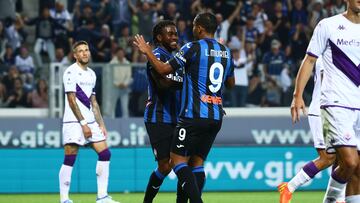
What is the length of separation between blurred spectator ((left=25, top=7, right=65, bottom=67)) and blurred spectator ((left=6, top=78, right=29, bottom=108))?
2355 millimetres

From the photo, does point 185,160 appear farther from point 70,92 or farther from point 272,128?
point 272,128

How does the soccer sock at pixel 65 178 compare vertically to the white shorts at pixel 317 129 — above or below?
below

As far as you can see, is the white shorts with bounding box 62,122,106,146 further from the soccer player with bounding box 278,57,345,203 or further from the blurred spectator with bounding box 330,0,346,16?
the blurred spectator with bounding box 330,0,346,16

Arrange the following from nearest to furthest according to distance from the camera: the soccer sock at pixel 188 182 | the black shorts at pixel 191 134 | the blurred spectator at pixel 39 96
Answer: the soccer sock at pixel 188 182, the black shorts at pixel 191 134, the blurred spectator at pixel 39 96

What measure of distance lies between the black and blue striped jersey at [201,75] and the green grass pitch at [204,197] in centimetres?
419

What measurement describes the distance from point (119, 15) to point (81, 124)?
7.73 meters

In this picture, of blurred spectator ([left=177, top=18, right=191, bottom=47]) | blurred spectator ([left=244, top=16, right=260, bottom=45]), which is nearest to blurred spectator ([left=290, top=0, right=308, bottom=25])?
blurred spectator ([left=244, top=16, right=260, bottom=45])

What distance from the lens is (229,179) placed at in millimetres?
16281

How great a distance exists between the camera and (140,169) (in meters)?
16.1

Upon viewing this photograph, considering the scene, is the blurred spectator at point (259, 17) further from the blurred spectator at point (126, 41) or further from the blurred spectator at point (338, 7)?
the blurred spectator at point (126, 41)

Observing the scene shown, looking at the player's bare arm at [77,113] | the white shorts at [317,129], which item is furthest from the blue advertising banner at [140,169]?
the white shorts at [317,129]

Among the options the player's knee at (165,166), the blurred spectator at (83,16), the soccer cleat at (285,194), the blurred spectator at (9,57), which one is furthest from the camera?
the blurred spectator at (83,16)

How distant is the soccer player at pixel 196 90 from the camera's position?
9.61 m

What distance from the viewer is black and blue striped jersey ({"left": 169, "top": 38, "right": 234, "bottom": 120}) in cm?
962
